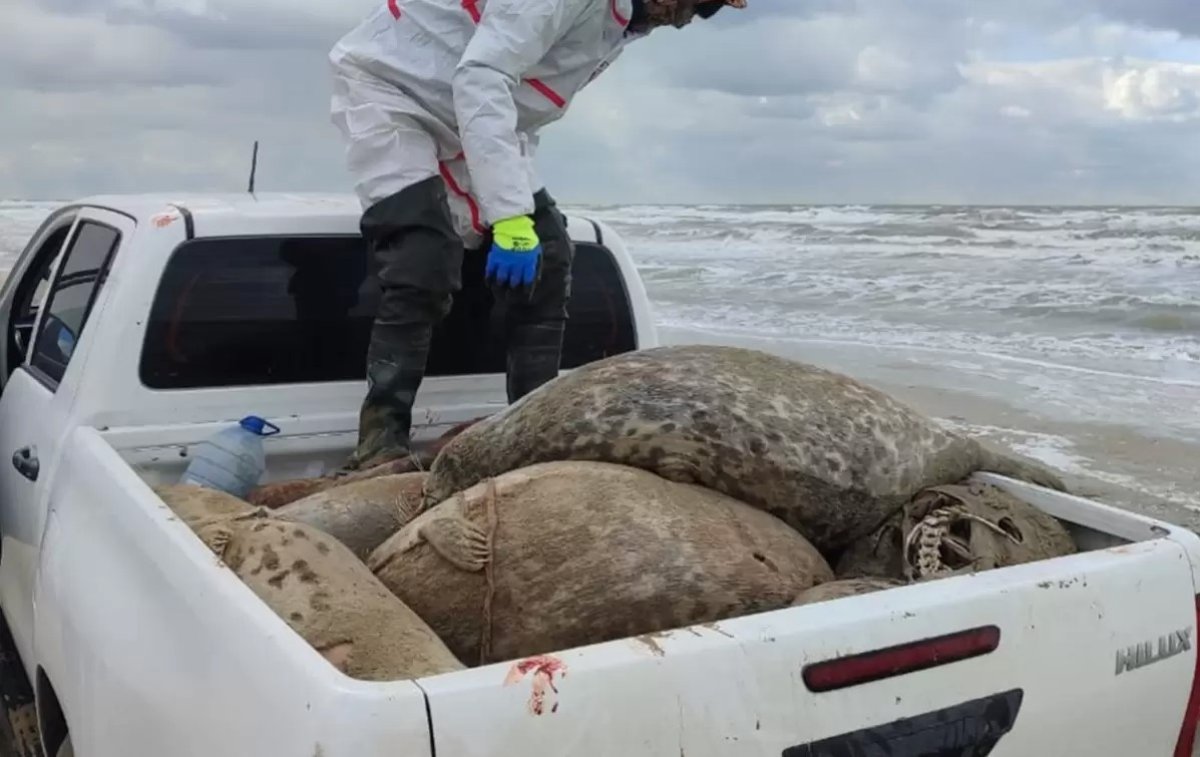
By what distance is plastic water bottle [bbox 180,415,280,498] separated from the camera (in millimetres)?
3531

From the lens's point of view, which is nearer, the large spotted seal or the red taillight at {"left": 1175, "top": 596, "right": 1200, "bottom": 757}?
the red taillight at {"left": 1175, "top": 596, "right": 1200, "bottom": 757}

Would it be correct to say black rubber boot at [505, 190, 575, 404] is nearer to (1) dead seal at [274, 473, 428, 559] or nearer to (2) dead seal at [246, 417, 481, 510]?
(2) dead seal at [246, 417, 481, 510]

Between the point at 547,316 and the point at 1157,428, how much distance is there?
27.4ft

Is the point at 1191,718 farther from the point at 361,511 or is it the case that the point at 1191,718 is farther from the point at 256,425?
the point at 256,425

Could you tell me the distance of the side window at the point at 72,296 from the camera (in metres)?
3.93

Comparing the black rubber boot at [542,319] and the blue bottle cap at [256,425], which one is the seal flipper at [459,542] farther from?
the black rubber boot at [542,319]

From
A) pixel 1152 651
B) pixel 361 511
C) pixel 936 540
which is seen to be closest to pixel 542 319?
pixel 361 511

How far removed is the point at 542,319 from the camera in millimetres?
4258

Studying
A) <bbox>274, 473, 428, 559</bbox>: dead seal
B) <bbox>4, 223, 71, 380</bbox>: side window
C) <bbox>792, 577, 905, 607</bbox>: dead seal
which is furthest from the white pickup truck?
<bbox>4, 223, 71, 380</bbox>: side window

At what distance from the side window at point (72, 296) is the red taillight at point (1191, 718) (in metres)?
3.04

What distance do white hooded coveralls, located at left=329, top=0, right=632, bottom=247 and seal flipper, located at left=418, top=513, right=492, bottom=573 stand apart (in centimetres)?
168

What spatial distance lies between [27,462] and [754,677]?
2.64 m

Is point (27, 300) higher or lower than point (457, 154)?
lower

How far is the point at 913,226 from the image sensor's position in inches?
1406
